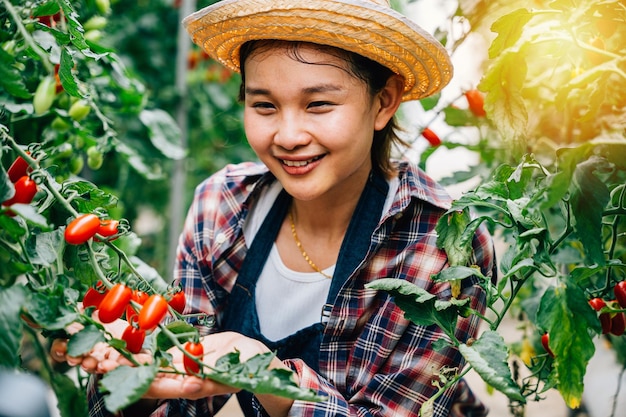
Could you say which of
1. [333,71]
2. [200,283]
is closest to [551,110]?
[333,71]

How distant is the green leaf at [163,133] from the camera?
6.32 feet

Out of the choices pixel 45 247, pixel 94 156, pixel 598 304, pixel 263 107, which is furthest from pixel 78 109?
pixel 598 304

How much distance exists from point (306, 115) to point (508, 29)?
0.42m

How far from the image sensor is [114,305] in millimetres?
923

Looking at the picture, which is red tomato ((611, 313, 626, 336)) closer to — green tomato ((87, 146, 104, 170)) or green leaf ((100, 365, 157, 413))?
green leaf ((100, 365, 157, 413))

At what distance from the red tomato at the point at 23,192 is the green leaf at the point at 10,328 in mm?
151

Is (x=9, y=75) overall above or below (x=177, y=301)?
above

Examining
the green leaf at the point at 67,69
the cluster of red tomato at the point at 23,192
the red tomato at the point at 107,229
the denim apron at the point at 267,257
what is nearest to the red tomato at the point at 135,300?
the red tomato at the point at 107,229

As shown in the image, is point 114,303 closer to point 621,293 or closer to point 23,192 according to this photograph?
point 23,192

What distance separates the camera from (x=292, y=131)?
1.28m

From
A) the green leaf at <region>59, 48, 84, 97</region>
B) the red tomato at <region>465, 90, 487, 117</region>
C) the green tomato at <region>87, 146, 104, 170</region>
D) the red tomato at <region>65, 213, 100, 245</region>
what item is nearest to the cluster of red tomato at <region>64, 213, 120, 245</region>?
the red tomato at <region>65, 213, 100, 245</region>

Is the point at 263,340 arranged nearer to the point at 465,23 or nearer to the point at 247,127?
the point at 247,127

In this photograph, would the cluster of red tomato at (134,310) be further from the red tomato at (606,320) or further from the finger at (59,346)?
the red tomato at (606,320)

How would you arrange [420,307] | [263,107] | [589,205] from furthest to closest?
[263,107] < [420,307] < [589,205]
